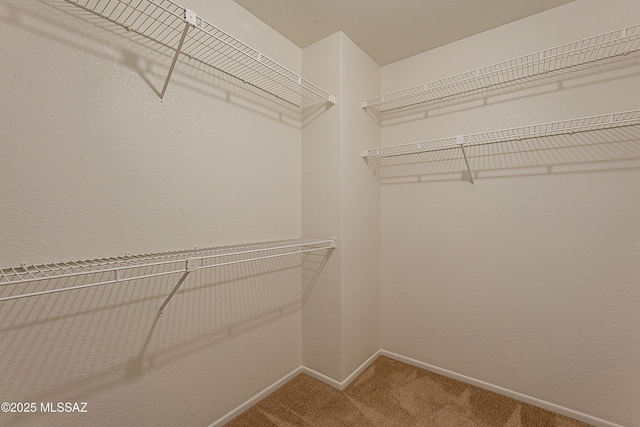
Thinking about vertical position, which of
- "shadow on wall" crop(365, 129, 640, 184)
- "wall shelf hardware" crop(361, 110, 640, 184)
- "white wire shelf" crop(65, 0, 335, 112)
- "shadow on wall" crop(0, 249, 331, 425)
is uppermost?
"white wire shelf" crop(65, 0, 335, 112)

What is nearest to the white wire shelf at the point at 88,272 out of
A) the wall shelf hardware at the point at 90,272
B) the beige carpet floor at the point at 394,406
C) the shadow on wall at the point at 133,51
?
the wall shelf hardware at the point at 90,272

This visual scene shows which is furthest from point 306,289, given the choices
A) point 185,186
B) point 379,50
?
point 379,50

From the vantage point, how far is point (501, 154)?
1.74 m

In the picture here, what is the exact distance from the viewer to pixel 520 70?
5.49 ft

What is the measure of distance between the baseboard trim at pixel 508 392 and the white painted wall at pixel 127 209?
1.04m

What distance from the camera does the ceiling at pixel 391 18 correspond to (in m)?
1.58

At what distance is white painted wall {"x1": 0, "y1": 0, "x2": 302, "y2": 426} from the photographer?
3.03 ft

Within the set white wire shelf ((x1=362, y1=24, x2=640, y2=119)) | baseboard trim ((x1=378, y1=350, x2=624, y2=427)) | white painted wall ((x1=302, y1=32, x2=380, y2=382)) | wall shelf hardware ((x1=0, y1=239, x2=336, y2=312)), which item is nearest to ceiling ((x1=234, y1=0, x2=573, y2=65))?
white painted wall ((x1=302, y1=32, x2=380, y2=382))

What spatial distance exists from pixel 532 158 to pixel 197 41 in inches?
76.8

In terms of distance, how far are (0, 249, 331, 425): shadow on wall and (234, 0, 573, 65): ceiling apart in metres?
1.54

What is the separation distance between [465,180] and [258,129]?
1.41 metres

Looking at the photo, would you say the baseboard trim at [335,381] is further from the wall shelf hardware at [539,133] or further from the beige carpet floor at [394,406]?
the wall shelf hardware at [539,133]

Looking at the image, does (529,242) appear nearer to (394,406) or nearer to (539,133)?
(539,133)

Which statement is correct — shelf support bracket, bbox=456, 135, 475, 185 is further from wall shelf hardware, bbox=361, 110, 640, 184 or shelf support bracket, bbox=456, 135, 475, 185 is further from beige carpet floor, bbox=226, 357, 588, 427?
beige carpet floor, bbox=226, 357, 588, 427
